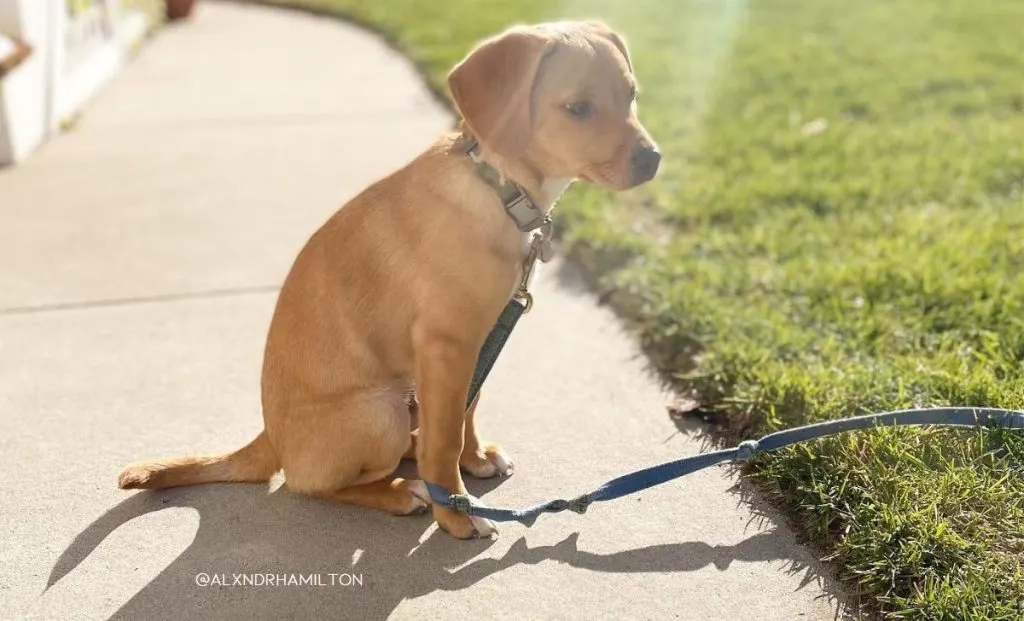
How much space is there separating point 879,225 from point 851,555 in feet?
9.02

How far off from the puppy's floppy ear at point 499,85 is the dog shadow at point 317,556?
46.6 inches

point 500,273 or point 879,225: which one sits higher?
point 500,273

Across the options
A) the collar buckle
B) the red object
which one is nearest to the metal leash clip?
the collar buckle

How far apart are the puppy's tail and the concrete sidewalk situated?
0.06m

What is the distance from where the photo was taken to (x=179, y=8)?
39.3ft

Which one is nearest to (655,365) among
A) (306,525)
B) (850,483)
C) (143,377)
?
(850,483)

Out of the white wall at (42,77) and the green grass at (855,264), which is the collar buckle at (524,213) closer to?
the green grass at (855,264)

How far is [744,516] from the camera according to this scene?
10.3ft

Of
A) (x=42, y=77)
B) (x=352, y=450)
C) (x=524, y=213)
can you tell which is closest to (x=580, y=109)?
(x=524, y=213)

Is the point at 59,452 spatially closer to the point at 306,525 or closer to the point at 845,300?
the point at 306,525

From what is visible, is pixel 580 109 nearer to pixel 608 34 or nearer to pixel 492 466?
pixel 608 34

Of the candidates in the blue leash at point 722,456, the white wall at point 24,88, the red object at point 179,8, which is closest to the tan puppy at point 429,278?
the blue leash at point 722,456

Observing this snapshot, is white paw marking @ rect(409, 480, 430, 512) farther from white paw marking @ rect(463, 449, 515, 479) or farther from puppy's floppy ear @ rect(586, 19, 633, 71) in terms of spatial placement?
puppy's floppy ear @ rect(586, 19, 633, 71)

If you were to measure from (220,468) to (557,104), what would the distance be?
155cm
